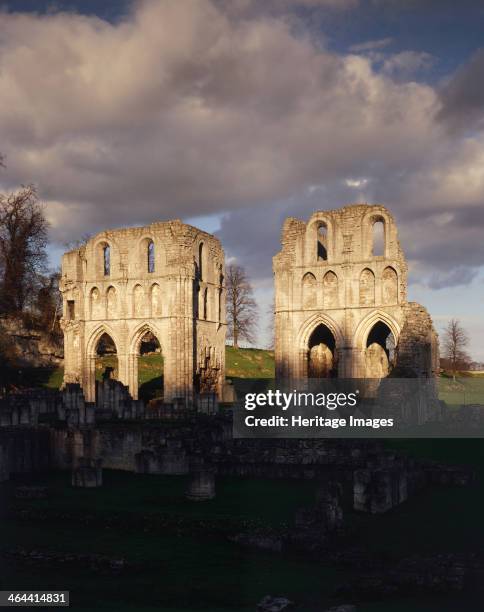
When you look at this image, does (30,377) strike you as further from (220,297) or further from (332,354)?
(332,354)

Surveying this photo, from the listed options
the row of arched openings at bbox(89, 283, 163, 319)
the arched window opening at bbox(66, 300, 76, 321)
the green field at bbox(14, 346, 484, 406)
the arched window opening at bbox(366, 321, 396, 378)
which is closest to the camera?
the arched window opening at bbox(366, 321, 396, 378)

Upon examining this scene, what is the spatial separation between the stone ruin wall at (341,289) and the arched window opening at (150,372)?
7.76 meters

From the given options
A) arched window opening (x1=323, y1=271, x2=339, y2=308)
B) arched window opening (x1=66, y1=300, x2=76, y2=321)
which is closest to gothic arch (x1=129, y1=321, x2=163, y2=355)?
arched window opening (x1=66, y1=300, x2=76, y2=321)

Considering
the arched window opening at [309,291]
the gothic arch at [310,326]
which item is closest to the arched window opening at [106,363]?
the gothic arch at [310,326]

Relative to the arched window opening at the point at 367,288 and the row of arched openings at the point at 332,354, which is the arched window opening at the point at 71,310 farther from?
the arched window opening at the point at 367,288

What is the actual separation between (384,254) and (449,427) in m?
8.99

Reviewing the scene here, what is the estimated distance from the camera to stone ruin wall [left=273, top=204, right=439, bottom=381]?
30516 mm

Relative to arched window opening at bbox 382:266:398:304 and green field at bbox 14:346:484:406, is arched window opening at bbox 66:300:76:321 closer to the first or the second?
green field at bbox 14:346:484:406

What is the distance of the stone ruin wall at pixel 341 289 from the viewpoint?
3052cm

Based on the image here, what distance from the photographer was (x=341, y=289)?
102 ft

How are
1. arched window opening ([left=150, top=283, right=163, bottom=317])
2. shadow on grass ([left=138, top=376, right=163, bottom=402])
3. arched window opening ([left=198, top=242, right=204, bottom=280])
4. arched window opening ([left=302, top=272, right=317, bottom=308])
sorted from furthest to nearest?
shadow on grass ([left=138, top=376, right=163, bottom=402]) < arched window opening ([left=198, top=242, right=204, bottom=280]) < arched window opening ([left=150, top=283, right=163, bottom=317]) < arched window opening ([left=302, top=272, right=317, bottom=308])

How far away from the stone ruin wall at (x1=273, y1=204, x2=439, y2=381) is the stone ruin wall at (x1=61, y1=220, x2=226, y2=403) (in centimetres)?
478

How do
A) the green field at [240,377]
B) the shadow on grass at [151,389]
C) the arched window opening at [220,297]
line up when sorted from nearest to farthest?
the arched window opening at [220,297], the shadow on grass at [151,389], the green field at [240,377]

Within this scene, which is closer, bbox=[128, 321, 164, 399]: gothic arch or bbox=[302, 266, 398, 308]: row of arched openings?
bbox=[302, 266, 398, 308]: row of arched openings
